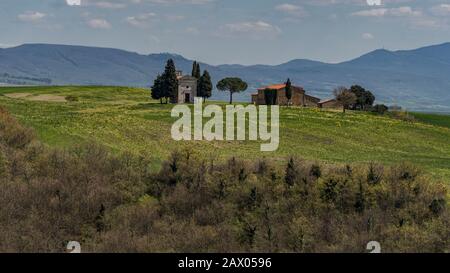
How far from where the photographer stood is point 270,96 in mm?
129500

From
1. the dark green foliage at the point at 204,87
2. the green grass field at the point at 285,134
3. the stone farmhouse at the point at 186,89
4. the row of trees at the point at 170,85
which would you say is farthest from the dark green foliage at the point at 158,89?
the dark green foliage at the point at 204,87

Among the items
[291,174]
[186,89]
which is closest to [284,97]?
[186,89]

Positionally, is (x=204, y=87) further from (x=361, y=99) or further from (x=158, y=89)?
(x=361, y=99)

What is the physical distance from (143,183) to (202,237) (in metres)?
15.2

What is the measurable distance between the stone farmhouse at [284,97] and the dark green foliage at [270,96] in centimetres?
74

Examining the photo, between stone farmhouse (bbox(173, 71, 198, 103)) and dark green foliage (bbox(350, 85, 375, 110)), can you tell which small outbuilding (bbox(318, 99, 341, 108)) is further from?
stone farmhouse (bbox(173, 71, 198, 103))

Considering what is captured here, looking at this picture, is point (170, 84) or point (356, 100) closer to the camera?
point (170, 84)

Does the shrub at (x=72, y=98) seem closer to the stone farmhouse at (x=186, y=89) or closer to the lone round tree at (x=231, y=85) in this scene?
the stone farmhouse at (x=186, y=89)

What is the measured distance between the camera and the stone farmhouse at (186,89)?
119863 millimetres

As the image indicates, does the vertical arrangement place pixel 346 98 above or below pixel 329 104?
above

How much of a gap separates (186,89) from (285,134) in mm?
37719

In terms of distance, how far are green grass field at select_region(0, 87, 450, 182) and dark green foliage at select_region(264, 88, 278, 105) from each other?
45.0ft
